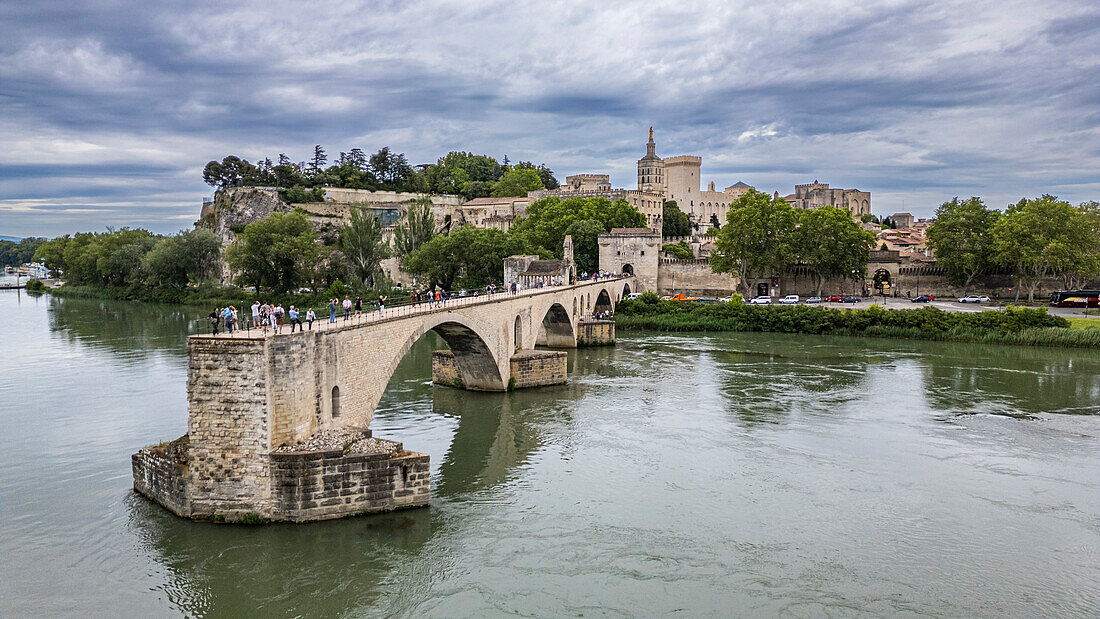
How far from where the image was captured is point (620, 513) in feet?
45.8

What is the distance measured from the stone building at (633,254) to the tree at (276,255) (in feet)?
68.4

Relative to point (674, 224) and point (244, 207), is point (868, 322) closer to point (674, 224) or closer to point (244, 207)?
point (674, 224)

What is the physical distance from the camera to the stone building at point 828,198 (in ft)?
335

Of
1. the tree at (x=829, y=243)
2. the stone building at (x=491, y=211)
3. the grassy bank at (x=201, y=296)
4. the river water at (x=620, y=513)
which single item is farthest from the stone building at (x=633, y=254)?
the river water at (x=620, y=513)

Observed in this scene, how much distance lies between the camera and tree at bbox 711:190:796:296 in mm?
52172

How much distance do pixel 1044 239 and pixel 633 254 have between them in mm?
26106

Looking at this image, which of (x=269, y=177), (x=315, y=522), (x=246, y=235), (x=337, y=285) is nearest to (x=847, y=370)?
(x=315, y=522)

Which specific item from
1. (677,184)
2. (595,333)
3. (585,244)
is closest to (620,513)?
(595,333)

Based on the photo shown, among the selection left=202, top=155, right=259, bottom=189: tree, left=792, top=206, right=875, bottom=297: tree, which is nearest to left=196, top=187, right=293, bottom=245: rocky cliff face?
left=202, top=155, right=259, bottom=189: tree

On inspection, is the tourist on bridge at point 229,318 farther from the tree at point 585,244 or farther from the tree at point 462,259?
the tree at point 585,244

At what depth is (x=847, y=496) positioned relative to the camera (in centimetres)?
1486

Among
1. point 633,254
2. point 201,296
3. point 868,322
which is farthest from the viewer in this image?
point 201,296

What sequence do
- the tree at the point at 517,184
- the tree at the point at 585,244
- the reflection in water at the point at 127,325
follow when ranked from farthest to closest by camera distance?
the tree at the point at 517,184, the tree at the point at 585,244, the reflection in water at the point at 127,325

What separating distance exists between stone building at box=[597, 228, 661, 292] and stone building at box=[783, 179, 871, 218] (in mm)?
50184
